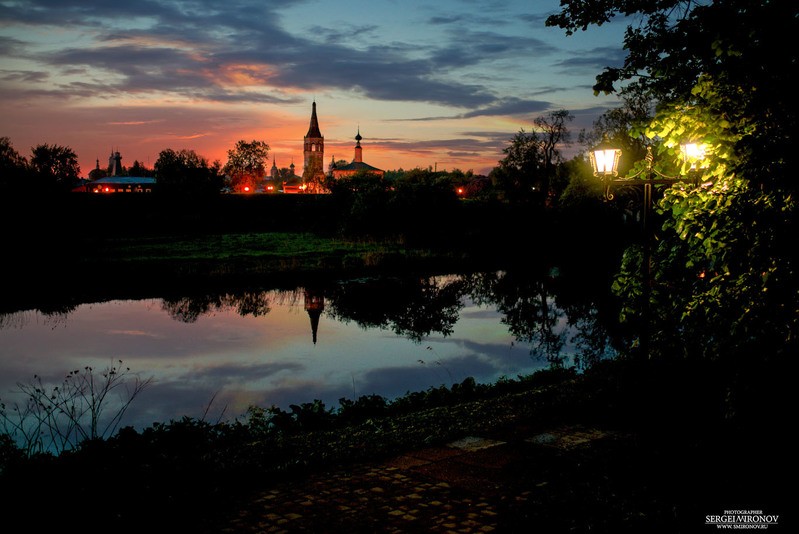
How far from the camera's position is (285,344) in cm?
1800

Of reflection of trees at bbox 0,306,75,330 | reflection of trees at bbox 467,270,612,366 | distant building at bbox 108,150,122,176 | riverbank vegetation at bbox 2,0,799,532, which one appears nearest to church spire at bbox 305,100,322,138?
distant building at bbox 108,150,122,176

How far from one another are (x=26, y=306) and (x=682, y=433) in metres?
22.8

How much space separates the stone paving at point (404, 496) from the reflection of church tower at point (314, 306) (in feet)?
40.7

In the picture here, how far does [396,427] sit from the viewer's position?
8000 mm

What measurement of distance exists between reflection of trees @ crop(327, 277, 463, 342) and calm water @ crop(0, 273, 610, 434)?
0.07m

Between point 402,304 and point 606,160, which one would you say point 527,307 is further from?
point 606,160

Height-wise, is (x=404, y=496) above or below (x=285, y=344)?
above

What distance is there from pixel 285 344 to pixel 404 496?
12920mm

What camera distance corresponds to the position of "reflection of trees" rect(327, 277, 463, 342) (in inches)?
814

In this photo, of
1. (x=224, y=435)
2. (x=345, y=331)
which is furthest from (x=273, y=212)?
(x=224, y=435)

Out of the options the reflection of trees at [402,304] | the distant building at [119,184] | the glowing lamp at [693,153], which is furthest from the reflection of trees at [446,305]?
the distant building at [119,184]

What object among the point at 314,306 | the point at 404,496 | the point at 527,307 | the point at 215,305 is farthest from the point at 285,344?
the point at 404,496

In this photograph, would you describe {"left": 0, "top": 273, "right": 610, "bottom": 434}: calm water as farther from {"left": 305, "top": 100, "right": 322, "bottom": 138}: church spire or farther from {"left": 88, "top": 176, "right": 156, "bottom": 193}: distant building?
{"left": 305, "top": 100, "right": 322, "bottom": 138}: church spire

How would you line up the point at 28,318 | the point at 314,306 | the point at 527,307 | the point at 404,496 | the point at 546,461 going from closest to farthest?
the point at 404,496 < the point at 546,461 < the point at 28,318 < the point at 314,306 < the point at 527,307
